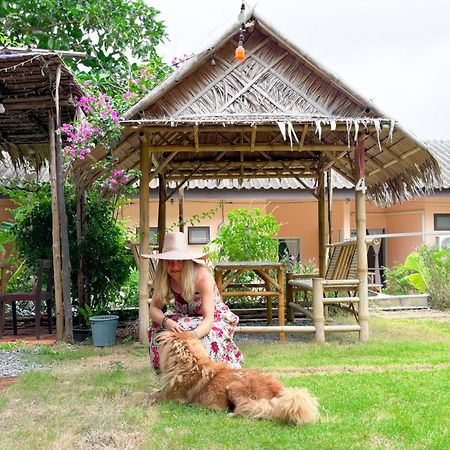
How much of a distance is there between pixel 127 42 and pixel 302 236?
639 cm

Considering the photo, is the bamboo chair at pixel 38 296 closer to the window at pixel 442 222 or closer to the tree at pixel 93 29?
the tree at pixel 93 29

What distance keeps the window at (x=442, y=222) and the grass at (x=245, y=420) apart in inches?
321

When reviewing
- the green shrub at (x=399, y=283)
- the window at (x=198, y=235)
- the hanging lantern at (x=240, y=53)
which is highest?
the hanging lantern at (x=240, y=53)

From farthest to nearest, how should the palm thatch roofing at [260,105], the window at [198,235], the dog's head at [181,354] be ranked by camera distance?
the window at [198,235]
the palm thatch roofing at [260,105]
the dog's head at [181,354]

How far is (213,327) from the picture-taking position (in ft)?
15.6

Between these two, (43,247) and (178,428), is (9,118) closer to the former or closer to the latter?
(43,247)

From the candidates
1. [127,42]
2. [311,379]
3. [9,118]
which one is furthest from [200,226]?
[311,379]

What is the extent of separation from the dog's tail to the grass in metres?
0.07

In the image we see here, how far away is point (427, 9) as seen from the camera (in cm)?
1222

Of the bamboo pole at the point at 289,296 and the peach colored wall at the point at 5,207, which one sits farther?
the peach colored wall at the point at 5,207

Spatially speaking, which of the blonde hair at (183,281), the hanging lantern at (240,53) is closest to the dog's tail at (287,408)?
the blonde hair at (183,281)

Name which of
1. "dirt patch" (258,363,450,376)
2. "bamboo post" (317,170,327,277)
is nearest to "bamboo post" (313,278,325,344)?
"dirt patch" (258,363,450,376)

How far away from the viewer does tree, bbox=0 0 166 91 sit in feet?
42.6

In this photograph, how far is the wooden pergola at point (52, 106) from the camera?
21.4ft
